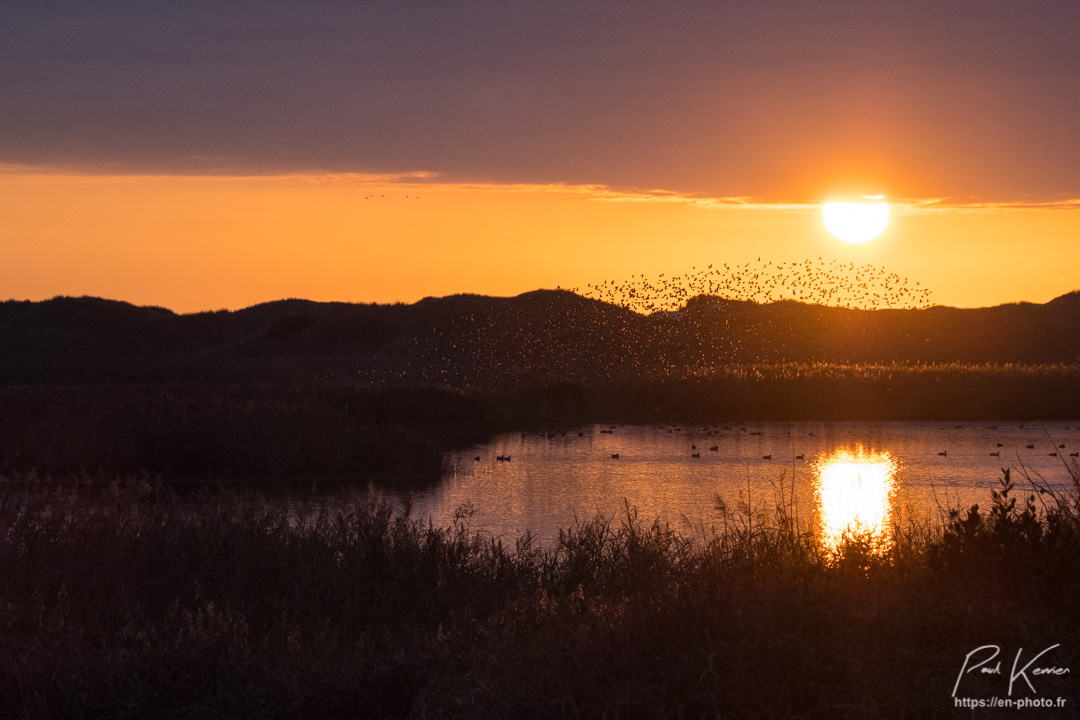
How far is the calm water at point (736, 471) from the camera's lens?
16.9 metres

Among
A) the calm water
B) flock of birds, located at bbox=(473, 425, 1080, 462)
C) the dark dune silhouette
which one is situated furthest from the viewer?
the dark dune silhouette

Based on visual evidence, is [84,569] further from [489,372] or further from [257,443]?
[489,372]

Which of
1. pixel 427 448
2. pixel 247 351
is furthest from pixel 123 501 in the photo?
pixel 247 351

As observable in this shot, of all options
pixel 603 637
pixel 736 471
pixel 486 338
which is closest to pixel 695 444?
pixel 736 471

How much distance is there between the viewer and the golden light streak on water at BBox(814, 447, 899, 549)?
15.3 meters

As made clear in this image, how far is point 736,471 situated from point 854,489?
2.88 m

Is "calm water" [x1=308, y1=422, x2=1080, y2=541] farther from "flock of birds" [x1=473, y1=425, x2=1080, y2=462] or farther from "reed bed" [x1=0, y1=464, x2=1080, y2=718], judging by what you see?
"reed bed" [x1=0, y1=464, x2=1080, y2=718]

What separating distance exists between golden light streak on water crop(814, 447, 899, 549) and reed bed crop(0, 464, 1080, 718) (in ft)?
10.6

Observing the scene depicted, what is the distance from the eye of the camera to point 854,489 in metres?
19.5

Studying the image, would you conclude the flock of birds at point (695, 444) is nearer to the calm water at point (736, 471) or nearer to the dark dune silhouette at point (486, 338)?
the calm water at point (736, 471)

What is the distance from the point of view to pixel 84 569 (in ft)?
36.9

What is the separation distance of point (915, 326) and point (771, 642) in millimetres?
83646

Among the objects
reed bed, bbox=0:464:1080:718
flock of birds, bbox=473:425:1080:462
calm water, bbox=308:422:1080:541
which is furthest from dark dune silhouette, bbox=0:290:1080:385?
reed bed, bbox=0:464:1080:718

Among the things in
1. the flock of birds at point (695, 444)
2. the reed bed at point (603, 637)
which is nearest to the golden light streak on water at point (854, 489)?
the flock of birds at point (695, 444)
